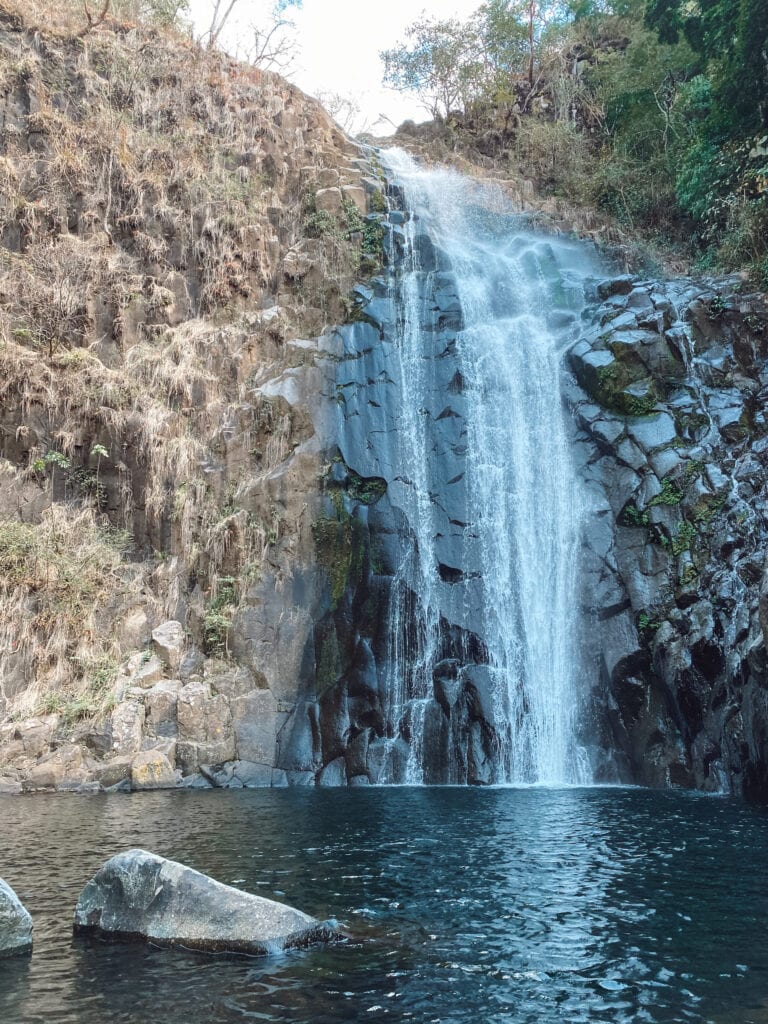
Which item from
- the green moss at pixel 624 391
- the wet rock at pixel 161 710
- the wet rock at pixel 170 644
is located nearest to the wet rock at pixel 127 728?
the wet rock at pixel 161 710

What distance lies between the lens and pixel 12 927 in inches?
210

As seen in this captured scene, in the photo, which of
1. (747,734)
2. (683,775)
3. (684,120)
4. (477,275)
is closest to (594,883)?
(747,734)

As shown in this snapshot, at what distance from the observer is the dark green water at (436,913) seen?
4.59 m

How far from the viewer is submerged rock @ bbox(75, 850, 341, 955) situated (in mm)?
5410

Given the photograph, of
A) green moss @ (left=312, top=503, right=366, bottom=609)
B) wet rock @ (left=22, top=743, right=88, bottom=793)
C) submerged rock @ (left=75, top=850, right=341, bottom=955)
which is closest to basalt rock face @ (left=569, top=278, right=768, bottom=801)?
green moss @ (left=312, top=503, right=366, bottom=609)

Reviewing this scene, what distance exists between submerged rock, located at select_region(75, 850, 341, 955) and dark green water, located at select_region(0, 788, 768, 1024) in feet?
0.51

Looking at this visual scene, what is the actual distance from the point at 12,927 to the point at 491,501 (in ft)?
44.5

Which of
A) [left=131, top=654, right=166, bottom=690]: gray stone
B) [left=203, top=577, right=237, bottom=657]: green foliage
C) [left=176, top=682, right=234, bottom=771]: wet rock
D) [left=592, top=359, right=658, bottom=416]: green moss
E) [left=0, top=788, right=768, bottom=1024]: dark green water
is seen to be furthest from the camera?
[left=592, top=359, right=658, bottom=416]: green moss

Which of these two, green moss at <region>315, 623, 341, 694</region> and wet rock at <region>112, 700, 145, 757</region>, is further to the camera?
green moss at <region>315, 623, 341, 694</region>

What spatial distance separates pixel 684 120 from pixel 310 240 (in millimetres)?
14069

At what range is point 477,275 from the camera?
2231 centimetres

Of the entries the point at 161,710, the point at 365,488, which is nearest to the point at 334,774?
the point at 161,710

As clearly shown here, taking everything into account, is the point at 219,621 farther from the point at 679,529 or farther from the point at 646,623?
the point at 679,529

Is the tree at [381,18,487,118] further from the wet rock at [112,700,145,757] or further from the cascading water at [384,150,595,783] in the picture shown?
the wet rock at [112,700,145,757]
